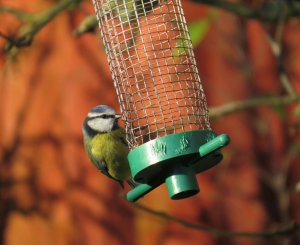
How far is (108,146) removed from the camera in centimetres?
368

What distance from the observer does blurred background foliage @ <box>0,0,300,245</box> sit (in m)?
5.54

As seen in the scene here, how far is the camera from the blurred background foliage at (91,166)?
18.2 feet

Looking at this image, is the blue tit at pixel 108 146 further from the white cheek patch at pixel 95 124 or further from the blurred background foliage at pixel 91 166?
the blurred background foliage at pixel 91 166

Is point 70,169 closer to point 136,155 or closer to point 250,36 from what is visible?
point 250,36

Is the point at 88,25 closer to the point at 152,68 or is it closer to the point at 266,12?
the point at 152,68

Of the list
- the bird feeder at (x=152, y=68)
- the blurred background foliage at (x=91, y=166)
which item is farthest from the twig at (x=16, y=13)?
the blurred background foliage at (x=91, y=166)

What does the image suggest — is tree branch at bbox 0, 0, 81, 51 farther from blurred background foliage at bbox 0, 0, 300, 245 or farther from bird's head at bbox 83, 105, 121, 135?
blurred background foliage at bbox 0, 0, 300, 245

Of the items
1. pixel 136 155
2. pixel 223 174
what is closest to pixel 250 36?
pixel 223 174

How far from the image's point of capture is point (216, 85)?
562 centimetres

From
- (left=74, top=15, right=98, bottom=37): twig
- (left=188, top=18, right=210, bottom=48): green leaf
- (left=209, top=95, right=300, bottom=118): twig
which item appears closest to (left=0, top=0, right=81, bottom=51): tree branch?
(left=74, top=15, right=98, bottom=37): twig

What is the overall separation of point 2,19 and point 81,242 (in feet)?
5.75

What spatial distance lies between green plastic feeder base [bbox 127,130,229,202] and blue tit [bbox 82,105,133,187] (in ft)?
2.46

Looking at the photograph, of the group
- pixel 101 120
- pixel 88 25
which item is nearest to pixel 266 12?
pixel 88 25

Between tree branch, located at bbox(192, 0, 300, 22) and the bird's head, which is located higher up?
tree branch, located at bbox(192, 0, 300, 22)
